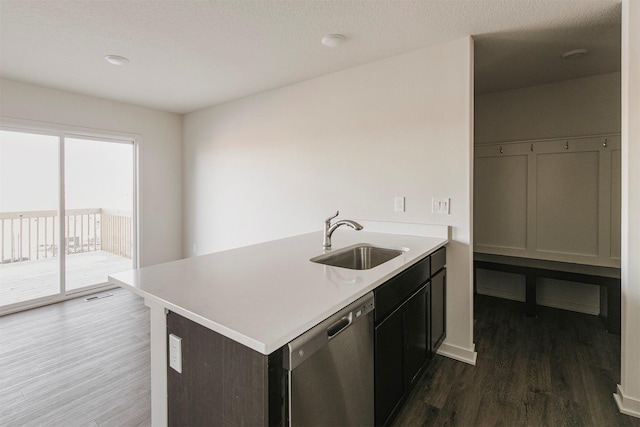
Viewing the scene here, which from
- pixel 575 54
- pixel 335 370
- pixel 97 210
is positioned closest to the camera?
pixel 335 370

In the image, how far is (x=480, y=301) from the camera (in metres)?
3.62

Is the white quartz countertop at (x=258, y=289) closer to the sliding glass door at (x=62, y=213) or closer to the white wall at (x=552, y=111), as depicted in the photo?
the white wall at (x=552, y=111)

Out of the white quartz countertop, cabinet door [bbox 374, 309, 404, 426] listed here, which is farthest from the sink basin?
cabinet door [bbox 374, 309, 404, 426]

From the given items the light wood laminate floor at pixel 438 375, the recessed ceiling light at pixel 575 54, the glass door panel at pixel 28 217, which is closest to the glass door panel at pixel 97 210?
the glass door panel at pixel 28 217

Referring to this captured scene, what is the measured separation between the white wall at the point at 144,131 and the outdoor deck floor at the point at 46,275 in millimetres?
510

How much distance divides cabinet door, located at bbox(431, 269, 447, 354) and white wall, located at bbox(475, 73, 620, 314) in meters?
1.70

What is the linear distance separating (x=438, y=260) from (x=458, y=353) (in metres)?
0.81

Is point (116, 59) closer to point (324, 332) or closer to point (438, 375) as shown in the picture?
point (324, 332)

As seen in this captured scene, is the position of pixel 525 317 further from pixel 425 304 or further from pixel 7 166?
pixel 7 166

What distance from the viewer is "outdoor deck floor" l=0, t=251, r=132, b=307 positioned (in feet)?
11.4

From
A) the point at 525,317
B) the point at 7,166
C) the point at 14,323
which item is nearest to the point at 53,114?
the point at 7,166

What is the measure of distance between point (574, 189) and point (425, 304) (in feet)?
7.91

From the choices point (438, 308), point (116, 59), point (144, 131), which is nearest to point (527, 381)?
point (438, 308)

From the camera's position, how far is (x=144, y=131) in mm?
4402
